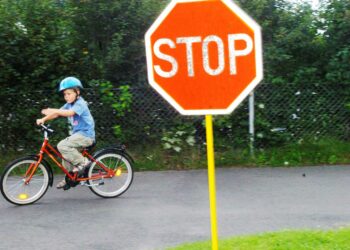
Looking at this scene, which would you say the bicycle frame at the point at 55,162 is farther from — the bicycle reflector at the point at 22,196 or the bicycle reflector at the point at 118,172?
the bicycle reflector at the point at 22,196

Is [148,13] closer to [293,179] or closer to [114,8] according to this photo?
[114,8]

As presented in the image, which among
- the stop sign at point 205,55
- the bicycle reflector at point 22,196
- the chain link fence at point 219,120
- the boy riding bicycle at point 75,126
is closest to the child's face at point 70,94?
the boy riding bicycle at point 75,126

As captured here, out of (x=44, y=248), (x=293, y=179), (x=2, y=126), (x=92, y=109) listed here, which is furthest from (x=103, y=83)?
(x=44, y=248)

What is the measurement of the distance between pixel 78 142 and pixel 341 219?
3.39 meters

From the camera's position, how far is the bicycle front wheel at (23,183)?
6.62 meters

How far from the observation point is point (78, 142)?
6801 mm

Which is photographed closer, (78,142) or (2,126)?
(78,142)

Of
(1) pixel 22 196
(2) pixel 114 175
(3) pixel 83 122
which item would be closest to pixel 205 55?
(3) pixel 83 122

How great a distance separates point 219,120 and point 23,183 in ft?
11.6

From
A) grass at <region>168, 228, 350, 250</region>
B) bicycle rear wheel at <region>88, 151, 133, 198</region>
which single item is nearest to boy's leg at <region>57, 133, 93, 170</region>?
bicycle rear wheel at <region>88, 151, 133, 198</region>

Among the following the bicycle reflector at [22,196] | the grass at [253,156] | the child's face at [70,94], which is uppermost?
the child's face at [70,94]

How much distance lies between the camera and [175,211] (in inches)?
249

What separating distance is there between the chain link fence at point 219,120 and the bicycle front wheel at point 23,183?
2.11 meters

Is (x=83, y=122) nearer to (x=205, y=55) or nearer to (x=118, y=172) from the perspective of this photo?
(x=118, y=172)
